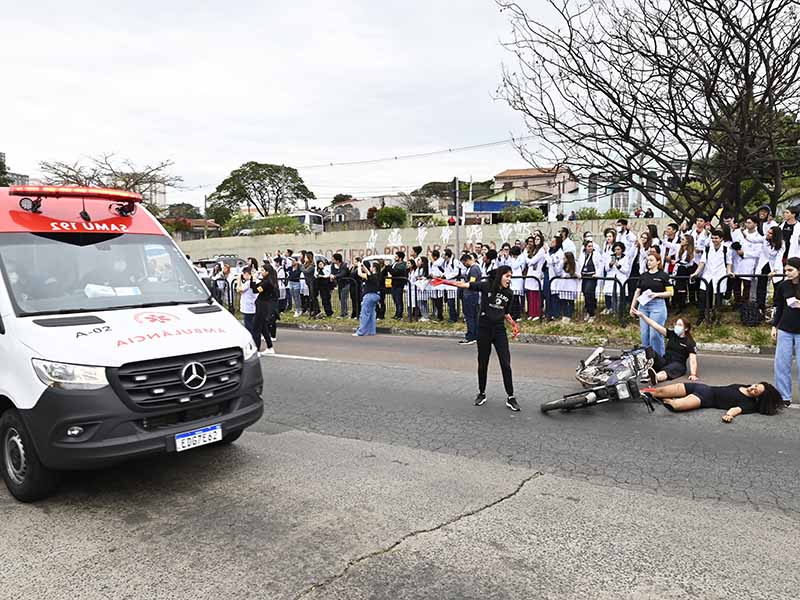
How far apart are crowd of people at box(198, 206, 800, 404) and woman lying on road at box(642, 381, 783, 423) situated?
1.11m

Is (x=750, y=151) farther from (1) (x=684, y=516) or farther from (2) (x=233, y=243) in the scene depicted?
(2) (x=233, y=243)

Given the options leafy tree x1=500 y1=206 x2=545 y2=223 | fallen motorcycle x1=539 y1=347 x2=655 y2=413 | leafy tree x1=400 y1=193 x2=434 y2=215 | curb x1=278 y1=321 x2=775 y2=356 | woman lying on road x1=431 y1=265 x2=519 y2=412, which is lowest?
curb x1=278 y1=321 x2=775 y2=356

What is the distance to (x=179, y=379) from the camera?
15.7ft

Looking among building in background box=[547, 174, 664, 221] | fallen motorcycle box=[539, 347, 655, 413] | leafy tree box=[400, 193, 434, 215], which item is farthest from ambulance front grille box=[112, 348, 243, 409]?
leafy tree box=[400, 193, 434, 215]

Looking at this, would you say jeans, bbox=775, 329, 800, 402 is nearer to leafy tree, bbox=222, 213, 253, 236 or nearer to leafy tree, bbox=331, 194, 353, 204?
leafy tree, bbox=222, 213, 253, 236

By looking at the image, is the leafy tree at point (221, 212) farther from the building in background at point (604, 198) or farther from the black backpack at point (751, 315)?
the black backpack at point (751, 315)

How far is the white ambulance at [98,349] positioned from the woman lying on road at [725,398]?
4756 millimetres

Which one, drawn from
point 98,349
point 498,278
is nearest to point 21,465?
point 98,349

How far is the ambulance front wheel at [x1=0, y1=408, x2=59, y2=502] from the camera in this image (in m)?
4.70

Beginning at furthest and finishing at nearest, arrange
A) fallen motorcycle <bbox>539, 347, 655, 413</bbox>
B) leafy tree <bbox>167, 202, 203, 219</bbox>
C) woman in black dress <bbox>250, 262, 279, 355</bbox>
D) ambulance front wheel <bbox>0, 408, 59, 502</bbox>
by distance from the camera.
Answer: leafy tree <bbox>167, 202, 203, 219</bbox> → woman in black dress <bbox>250, 262, 279, 355</bbox> → fallen motorcycle <bbox>539, 347, 655, 413</bbox> → ambulance front wheel <bbox>0, 408, 59, 502</bbox>

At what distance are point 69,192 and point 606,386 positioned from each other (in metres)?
5.97

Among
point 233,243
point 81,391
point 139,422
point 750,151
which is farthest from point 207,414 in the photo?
point 233,243

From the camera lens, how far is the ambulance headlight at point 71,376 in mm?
4453

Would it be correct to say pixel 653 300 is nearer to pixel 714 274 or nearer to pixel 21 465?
pixel 714 274
